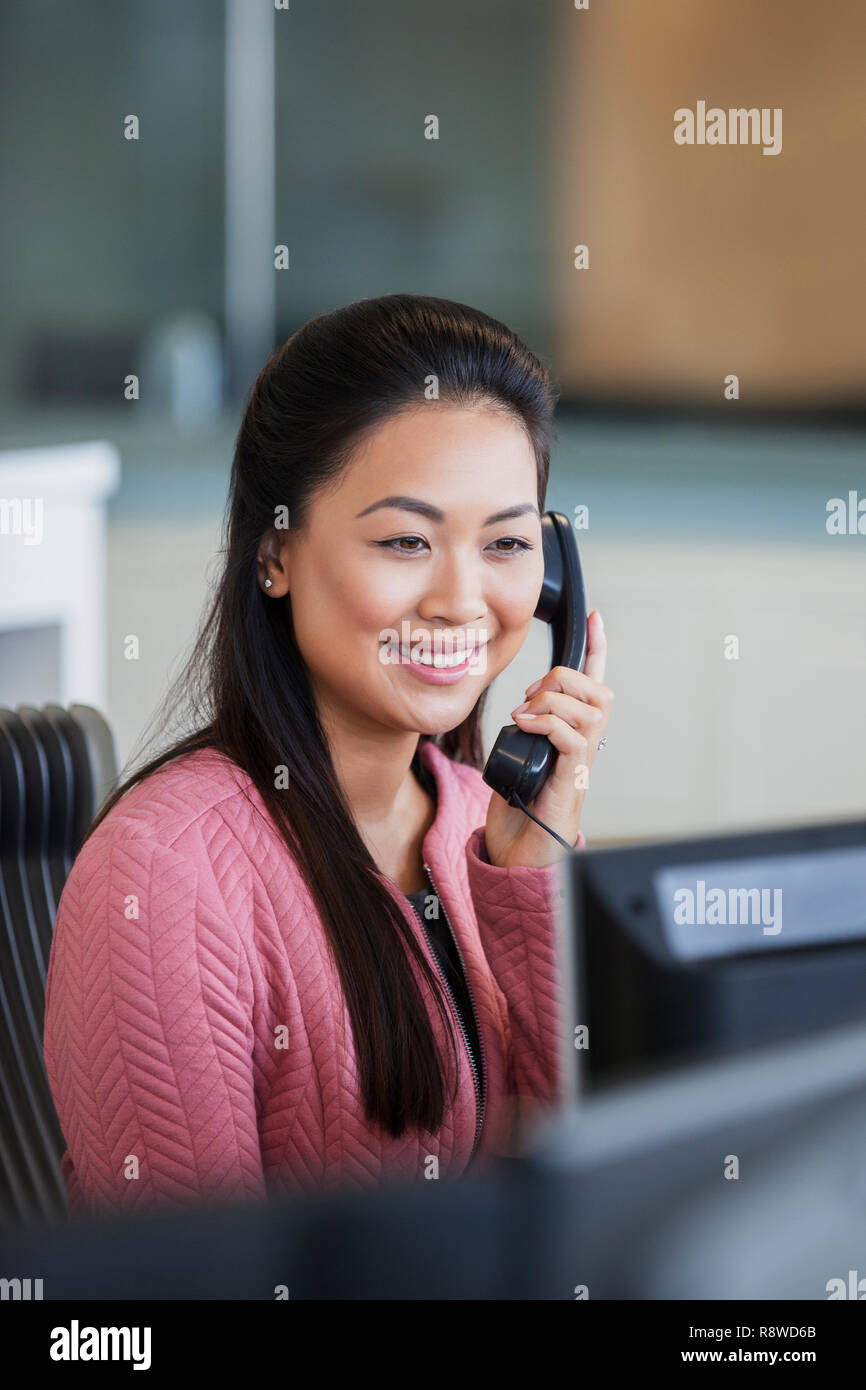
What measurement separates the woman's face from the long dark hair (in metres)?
0.02

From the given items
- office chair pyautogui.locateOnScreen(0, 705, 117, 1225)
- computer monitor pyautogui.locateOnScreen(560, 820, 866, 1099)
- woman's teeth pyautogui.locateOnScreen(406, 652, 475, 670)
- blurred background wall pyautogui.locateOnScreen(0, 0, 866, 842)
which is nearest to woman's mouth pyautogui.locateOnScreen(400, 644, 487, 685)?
woman's teeth pyautogui.locateOnScreen(406, 652, 475, 670)

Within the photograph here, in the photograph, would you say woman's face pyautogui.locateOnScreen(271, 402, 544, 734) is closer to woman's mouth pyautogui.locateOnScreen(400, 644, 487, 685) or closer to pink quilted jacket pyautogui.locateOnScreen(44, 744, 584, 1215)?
woman's mouth pyautogui.locateOnScreen(400, 644, 487, 685)

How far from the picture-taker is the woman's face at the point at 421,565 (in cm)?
96

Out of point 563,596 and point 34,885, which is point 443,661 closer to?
point 563,596

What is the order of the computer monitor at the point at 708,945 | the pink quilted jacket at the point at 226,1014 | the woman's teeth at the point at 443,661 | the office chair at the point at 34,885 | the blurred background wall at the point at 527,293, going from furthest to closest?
the blurred background wall at the point at 527,293 → the office chair at the point at 34,885 → the woman's teeth at the point at 443,661 → the pink quilted jacket at the point at 226,1014 → the computer monitor at the point at 708,945

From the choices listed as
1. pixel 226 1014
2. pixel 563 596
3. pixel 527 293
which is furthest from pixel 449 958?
pixel 527 293

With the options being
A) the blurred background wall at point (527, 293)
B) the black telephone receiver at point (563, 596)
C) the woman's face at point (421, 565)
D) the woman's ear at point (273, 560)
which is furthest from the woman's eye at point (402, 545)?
the blurred background wall at point (527, 293)

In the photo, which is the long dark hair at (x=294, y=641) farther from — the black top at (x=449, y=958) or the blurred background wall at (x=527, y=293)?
the blurred background wall at (x=527, y=293)

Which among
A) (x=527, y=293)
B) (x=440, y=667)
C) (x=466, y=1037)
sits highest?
(x=527, y=293)

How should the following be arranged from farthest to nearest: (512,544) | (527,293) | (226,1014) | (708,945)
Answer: (527,293) < (512,544) < (226,1014) < (708,945)

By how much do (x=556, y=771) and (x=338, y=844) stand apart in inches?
7.1

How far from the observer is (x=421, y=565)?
3.14ft

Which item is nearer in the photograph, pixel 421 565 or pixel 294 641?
pixel 421 565
